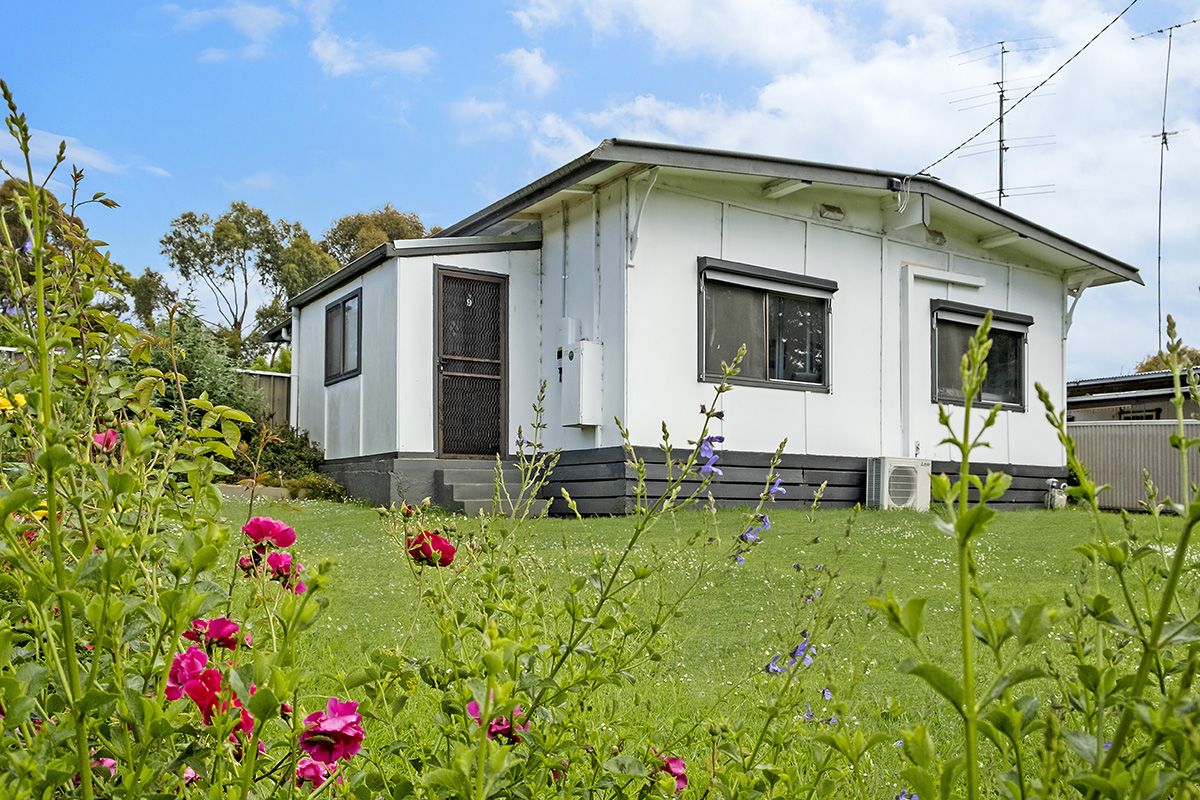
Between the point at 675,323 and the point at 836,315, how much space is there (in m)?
2.41

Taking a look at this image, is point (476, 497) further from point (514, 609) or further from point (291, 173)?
point (291, 173)

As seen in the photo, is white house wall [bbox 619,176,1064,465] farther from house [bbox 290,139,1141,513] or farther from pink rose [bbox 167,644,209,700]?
pink rose [bbox 167,644,209,700]

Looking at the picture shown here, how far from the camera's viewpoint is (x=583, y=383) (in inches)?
401

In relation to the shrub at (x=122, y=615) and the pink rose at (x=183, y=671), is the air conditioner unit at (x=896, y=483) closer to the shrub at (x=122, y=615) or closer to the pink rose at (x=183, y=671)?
the shrub at (x=122, y=615)

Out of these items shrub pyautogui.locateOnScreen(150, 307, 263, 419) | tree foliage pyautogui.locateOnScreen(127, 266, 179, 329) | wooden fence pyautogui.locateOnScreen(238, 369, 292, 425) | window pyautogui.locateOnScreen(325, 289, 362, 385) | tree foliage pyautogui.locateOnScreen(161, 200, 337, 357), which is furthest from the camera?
tree foliage pyautogui.locateOnScreen(161, 200, 337, 357)

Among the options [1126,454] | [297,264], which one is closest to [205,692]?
[1126,454]

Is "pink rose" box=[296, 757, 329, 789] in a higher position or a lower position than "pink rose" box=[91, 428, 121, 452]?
lower

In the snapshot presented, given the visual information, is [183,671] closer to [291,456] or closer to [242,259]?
[291,456]

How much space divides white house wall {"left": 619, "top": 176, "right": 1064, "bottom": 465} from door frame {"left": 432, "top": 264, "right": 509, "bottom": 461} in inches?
34.5

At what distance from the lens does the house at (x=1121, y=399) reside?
69.7 feet

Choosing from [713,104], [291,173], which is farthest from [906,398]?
[291,173]

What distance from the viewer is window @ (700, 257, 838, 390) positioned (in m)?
10.6

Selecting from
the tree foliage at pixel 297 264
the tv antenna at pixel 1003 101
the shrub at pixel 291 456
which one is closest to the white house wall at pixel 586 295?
the shrub at pixel 291 456

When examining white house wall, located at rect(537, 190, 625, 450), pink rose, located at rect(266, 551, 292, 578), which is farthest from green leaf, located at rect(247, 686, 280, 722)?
white house wall, located at rect(537, 190, 625, 450)
